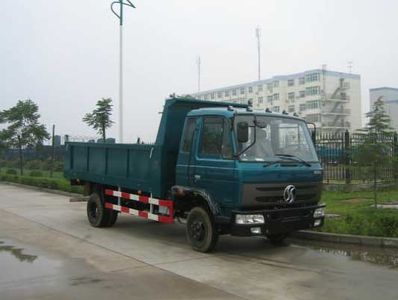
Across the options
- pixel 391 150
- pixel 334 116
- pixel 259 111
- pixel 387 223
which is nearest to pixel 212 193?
pixel 259 111

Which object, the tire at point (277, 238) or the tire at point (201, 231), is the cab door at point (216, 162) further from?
the tire at point (277, 238)

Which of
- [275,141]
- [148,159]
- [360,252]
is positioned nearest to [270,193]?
[275,141]

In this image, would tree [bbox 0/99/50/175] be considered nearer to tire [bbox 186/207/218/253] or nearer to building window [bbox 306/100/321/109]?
tire [bbox 186/207/218/253]

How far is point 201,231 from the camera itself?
397 inches

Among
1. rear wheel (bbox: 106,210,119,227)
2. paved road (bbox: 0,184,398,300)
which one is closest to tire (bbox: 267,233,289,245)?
paved road (bbox: 0,184,398,300)

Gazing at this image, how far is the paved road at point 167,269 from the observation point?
7246 mm

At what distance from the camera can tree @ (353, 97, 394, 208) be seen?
42.6 ft

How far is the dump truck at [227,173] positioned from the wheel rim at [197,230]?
0.06ft

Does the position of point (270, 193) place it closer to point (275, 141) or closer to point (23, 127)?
point (275, 141)

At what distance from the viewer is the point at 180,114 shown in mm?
11180

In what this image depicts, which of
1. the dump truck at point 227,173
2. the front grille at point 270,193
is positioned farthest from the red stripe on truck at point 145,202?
the front grille at point 270,193

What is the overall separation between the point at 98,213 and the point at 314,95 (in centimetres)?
10034

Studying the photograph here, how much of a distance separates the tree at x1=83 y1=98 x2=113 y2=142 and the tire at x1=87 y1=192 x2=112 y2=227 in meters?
12.3

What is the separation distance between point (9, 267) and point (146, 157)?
364 centimetres
